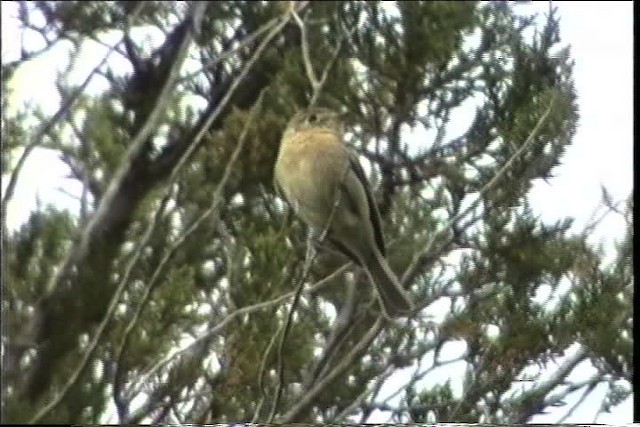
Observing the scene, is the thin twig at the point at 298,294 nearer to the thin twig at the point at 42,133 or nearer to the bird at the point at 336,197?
the bird at the point at 336,197

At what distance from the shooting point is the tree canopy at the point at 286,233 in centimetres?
135

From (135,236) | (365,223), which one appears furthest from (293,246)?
(135,236)

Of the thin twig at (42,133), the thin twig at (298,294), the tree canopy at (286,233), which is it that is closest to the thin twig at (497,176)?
the tree canopy at (286,233)

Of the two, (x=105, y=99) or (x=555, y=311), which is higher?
(x=105, y=99)

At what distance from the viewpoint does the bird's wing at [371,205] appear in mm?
1367

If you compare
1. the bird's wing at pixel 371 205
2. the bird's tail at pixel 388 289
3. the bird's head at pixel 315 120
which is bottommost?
the bird's tail at pixel 388 289

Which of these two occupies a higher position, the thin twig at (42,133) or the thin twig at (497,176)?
the thin twig at (42,133)

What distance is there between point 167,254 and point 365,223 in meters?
0.28

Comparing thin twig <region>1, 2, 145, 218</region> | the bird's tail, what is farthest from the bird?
thin twig <region>1, 2, 145, 218</region>

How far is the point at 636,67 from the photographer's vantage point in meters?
1.41

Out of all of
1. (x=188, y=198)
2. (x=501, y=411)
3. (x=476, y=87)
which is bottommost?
(x=501, y=411)

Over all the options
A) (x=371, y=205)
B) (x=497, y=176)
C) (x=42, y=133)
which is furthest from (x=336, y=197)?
(x=42, y=133)

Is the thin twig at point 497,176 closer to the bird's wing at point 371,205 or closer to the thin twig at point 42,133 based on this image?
the bird's wing at point 371,205

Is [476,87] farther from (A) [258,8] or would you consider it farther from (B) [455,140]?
(A) [258,8]
